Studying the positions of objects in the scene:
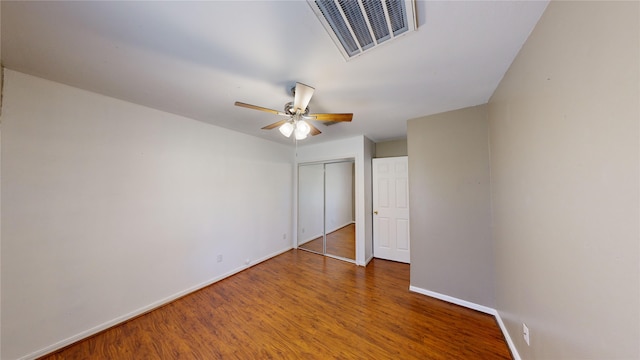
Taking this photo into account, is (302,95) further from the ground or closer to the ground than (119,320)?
further from the ground

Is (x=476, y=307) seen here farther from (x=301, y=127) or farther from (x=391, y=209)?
(x=301, y=127)

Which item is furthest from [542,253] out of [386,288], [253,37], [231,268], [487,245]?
[231,268]

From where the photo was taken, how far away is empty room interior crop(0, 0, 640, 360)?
2.64ft

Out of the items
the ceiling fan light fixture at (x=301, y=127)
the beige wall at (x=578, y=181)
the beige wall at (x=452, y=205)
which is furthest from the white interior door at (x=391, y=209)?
the ceiling fan light fixture at (x=301, y=127)

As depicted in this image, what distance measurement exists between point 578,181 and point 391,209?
265 centimetres

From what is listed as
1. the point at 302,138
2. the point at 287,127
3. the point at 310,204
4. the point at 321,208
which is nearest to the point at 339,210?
the point at 321,208

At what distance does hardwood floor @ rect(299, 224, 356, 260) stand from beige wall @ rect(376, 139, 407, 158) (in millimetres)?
2032

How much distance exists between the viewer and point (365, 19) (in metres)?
1.00

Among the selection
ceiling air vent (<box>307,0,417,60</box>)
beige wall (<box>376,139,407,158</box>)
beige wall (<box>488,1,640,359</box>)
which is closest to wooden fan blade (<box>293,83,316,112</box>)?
ceiling air vent (<box>307,0,417,60</box>)

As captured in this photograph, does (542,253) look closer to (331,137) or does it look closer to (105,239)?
(331,137)

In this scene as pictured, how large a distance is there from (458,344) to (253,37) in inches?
116

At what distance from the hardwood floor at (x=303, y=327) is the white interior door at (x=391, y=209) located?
29.8 inches

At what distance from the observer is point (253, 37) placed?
117cm

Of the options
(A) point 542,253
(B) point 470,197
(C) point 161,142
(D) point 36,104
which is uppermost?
(D) point 36,104
